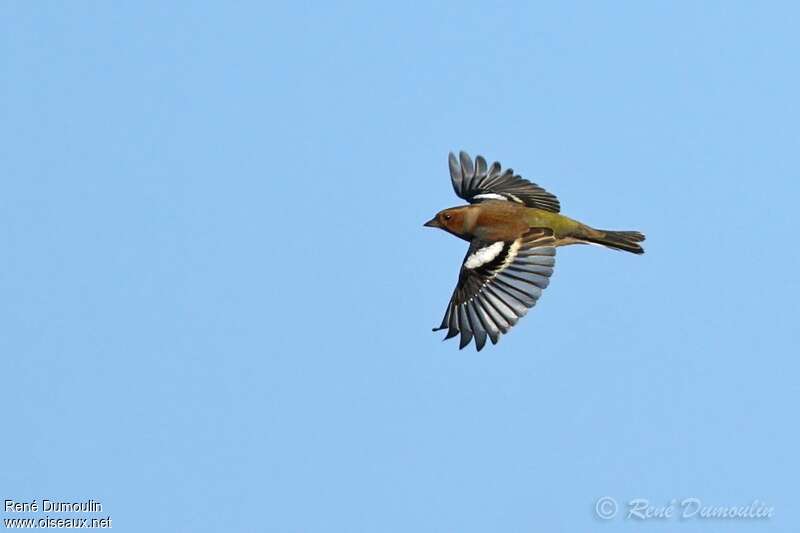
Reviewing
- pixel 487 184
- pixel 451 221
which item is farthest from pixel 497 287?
pixel 487 184

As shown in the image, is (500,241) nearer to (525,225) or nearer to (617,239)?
(525,225)

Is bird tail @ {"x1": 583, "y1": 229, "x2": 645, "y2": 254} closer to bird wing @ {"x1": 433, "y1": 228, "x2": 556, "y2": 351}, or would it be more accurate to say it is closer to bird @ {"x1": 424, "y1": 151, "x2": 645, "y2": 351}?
bird @ {"x1": 424, "y1": 151, "x2": 645, "y2": 351}

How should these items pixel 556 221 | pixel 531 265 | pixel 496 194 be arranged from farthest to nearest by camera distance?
1. pixel 496 194
2. pixel 556 221
3. pixel 531 265

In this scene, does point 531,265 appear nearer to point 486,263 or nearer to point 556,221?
point 486,263

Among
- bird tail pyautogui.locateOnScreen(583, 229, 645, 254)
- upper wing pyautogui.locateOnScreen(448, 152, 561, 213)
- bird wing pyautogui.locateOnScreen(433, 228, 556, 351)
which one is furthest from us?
upper wing pyautogui.locateOnScreen(448, 152, 561, 213)

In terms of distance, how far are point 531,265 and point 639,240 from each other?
2.93 metres

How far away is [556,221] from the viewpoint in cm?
2114

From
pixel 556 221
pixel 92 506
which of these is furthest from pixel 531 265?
pixel 92 506

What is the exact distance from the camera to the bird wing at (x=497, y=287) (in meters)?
18.4

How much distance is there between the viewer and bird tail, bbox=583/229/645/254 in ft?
69.1

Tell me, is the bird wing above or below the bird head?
below

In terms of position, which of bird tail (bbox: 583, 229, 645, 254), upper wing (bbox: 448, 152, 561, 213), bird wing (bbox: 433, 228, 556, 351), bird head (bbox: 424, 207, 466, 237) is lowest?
bird wing (bbox: 433, 228, 556, 351)

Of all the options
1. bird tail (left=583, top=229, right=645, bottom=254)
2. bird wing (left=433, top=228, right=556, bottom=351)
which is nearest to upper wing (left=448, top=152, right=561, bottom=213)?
bird tail (left=583, top=229, right=645, bottom=254)

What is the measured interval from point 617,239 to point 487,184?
11.2ft
